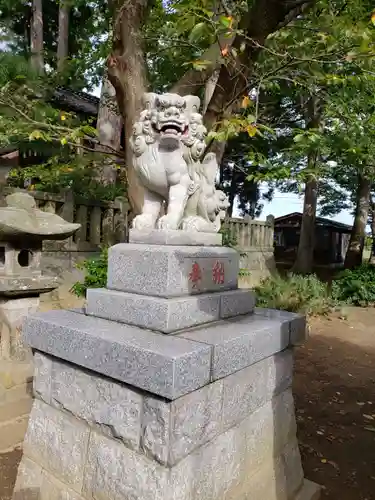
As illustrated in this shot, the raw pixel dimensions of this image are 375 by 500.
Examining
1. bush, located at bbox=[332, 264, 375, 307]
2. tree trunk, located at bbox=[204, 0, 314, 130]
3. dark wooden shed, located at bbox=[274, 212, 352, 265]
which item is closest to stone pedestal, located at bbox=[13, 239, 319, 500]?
tree trunk, located at bbox=[204, 0, 314, 130]

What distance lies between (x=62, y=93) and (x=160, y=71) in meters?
5.34

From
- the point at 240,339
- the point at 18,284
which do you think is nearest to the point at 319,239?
the point at 18,284

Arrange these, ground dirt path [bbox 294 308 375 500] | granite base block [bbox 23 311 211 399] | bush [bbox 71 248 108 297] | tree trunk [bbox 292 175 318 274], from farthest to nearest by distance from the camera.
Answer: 1. tree trunk [bbox 292 175 318 274]
2. bush [bbox 71 248 108 297]
3. ground dirt path [bbox 294 308 375 500]
4. granite base block [bbox 23 311 211 399]

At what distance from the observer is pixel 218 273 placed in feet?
8.06

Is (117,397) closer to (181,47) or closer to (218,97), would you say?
(218,97)

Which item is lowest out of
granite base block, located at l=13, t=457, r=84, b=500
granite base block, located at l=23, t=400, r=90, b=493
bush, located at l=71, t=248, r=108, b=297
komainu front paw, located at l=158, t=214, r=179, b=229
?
granite base block, located at l=13, t=457, r=84, b=500

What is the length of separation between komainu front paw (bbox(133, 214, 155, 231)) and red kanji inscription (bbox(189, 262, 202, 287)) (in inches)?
17.5

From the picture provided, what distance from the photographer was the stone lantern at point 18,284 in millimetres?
3561

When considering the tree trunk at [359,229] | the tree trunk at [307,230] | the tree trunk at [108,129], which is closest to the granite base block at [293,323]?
the tree trunk at [108,129]

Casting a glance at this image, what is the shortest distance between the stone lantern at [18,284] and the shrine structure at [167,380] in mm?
1475

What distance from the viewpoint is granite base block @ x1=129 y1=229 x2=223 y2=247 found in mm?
2252

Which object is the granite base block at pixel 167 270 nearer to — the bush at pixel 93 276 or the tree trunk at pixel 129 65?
the tree trunk at pixel 129 65

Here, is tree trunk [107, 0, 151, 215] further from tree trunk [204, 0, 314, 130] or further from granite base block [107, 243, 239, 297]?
granite base block [107, 243, 239, 297]

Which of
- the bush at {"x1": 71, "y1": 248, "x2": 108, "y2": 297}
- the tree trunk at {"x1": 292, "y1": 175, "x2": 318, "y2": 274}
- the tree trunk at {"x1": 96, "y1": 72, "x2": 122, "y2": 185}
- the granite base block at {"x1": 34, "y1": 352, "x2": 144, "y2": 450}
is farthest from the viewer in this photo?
the tree trunk at {"x1": 292, "y1": 175, "x2": 318, "y2": 274}
